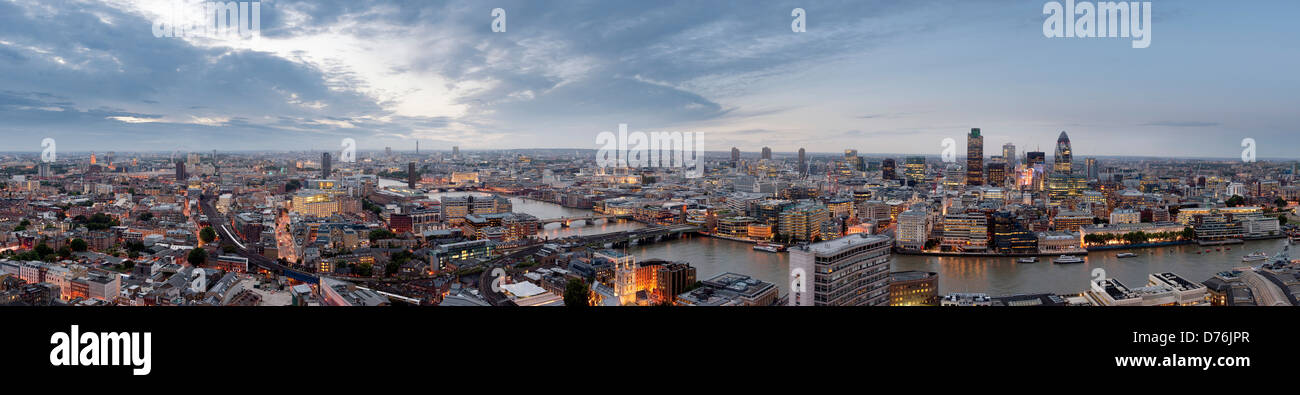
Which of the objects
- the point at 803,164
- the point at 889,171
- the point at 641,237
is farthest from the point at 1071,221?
the point at 803,164

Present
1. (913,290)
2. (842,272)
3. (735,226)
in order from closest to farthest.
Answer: (842,272)
(913,290)
(735,226)

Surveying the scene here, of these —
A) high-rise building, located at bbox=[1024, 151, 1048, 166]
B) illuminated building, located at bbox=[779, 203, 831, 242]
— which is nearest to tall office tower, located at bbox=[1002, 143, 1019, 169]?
high-rise building, located at bbox=[1024, 151, 1048, 166]

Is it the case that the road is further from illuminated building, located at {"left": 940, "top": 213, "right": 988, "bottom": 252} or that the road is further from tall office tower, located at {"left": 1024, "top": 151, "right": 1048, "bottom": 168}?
tall office tower, located at {"left": 1024, "top": 151, "right": 1048, "bottom": 168}

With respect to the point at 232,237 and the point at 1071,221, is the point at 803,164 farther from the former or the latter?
the point at 232,237
